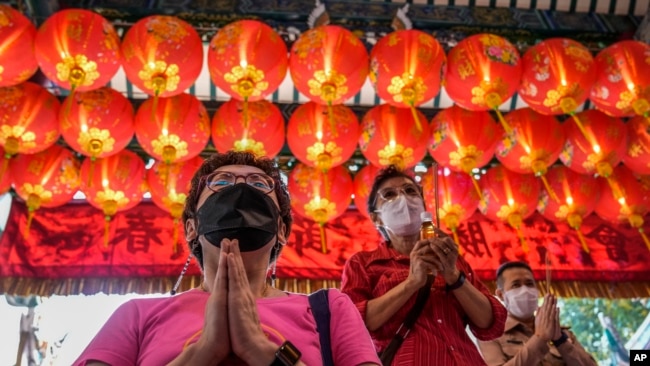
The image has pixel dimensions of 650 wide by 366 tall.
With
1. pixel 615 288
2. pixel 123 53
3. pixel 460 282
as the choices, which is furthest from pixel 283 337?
pixel 615 288

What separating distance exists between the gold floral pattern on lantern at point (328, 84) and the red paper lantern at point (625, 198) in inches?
98.7

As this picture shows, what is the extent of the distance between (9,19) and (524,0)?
434cm

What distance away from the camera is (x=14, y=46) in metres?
3.42

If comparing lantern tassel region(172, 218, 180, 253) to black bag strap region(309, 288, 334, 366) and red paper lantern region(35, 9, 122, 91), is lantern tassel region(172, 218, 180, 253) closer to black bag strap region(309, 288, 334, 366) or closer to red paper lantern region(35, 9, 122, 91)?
red paper lantern region(35, 9, 122, 91)

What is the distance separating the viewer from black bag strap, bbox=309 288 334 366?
1268mm

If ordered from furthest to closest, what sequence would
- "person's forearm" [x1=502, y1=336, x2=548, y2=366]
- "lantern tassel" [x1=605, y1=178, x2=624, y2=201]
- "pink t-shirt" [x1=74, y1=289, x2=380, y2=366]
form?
"lantern tassel" [x1=605, y1=178, x2=624, y2=201]
"person's forearm" [x1=502, y1=336, x2=548, y2=366]
"pink t-shirt" [x1=74, y1=289, x2=380, y2=366]

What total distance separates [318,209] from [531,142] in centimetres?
163

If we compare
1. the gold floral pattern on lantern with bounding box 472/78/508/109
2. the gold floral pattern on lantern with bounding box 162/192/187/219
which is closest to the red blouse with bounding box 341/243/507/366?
the gold floral pattern on lantern with bounding box 472/78/508/109

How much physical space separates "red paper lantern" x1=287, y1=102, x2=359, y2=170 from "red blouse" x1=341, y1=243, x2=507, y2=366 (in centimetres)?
175

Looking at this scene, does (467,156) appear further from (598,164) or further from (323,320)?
(323,320)

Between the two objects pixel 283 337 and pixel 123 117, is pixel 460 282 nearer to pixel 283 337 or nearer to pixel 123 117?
pixel 283 337

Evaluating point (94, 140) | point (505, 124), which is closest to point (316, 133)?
point (505, 124)

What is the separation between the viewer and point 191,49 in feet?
11.7

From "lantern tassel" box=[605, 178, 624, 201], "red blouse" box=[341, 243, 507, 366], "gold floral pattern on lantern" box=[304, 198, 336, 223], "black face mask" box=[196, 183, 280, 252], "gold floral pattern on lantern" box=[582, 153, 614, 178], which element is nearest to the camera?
"black face mask" box=[196, 183, 280, 252]
